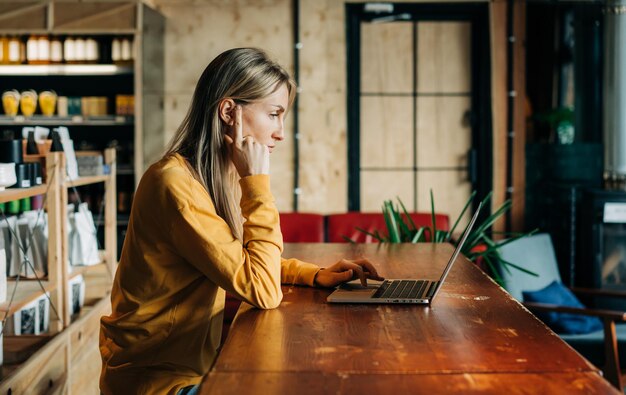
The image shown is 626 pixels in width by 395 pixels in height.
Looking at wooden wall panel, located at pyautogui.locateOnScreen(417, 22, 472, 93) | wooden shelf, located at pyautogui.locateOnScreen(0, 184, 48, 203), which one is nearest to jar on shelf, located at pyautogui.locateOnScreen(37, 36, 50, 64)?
wooden shelf, located at pyautogui.locateOnScreen(0, 184, 48, 203)

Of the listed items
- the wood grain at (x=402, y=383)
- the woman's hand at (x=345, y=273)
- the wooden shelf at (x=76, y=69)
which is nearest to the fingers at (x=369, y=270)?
the woman's hand at (x=345, y=273)

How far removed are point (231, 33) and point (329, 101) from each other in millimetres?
959

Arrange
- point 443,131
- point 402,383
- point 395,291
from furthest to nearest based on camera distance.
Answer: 1. point 443,131
2. point 395,291
3. point 402,383

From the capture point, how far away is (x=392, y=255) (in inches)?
105

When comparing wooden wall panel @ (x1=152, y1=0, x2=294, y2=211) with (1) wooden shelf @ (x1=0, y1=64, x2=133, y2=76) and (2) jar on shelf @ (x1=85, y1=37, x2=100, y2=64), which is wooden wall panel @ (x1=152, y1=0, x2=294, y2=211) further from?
(2) jar on shelf @ (x1=85, y1=37, x2=100, y2=64)

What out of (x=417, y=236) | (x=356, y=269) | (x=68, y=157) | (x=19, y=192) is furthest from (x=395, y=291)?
(x=68, y=157)

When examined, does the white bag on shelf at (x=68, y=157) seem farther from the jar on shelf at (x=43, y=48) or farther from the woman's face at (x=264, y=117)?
the jar on shelf at (x=43, y=48)

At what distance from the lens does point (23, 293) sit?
125 inches

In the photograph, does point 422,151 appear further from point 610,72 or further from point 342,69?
point 610,72

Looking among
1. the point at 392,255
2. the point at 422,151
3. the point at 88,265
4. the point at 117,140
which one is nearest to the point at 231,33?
the point at 117,140

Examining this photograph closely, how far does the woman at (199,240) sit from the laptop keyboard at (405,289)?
274mm

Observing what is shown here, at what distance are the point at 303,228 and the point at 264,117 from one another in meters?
2.75

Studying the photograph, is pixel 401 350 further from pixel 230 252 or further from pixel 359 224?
pixel 359 224

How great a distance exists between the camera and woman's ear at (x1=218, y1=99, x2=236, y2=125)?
6.24 feet
